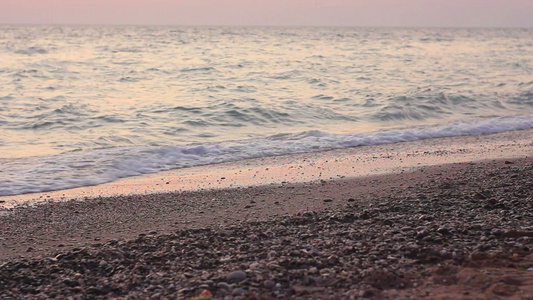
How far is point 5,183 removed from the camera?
7.86 m

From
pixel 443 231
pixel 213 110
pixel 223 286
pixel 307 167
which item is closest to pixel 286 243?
pixel 223 286

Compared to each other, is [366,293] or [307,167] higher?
[366,293]

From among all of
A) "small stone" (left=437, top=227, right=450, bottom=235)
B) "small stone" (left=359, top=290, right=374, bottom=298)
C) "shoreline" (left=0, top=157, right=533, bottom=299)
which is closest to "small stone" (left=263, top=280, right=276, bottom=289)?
"shoreline" (left=0, top=157, right=533, bottom=299)

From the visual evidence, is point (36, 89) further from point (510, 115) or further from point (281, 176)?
point (510, 115)

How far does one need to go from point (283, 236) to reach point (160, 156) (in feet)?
18.2

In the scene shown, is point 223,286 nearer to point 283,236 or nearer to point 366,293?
point 366,293

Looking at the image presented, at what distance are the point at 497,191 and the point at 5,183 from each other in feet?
21.7

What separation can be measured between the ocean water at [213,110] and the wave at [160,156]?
0.02 m

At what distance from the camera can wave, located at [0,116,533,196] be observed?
26.9 feet

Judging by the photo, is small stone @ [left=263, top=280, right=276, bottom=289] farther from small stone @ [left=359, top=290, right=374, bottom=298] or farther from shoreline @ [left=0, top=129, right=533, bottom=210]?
shoreline @ [left=0, top=129, right=533, bottom=210]

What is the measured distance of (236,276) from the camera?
12.5 feet

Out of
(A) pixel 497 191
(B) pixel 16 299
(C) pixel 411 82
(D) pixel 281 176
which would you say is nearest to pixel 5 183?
(D) pixel 281 176

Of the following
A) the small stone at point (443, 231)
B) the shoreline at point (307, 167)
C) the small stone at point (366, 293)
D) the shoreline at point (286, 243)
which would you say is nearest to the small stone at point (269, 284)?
the shoreline at point (286, 243)

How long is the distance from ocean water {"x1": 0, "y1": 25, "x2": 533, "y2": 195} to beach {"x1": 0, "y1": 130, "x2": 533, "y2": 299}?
1.72m
